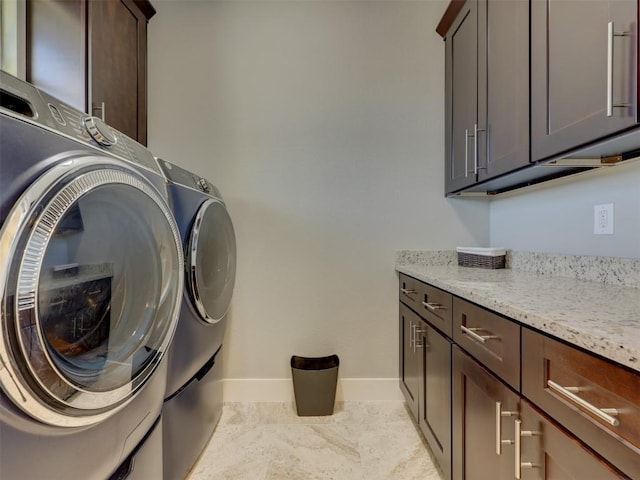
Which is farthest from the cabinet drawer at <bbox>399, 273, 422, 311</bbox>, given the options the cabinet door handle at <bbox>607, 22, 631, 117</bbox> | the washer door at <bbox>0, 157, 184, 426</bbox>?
the washer door at <bbox>0, 157, 184, 426</bbox>

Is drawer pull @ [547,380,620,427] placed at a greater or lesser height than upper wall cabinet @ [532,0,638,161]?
lesser

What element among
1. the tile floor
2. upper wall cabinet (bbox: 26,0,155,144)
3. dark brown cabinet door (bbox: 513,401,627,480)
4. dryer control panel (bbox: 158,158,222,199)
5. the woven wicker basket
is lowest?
the tile floor

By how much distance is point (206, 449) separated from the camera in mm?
1509

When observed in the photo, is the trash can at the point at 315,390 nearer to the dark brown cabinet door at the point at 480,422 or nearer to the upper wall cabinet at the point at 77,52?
the dark brown cabinet door at the point at 480,422

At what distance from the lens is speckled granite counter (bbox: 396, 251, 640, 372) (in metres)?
0.52

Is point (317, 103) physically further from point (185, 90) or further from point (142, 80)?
point (142, 80)

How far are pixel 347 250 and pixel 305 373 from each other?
80 centimetres

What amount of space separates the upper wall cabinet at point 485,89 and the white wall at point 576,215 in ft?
1.07

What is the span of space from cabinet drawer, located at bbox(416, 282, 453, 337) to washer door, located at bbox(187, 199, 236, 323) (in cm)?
101

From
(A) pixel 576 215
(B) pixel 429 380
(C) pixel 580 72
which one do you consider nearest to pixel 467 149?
(A) pixel 576 215

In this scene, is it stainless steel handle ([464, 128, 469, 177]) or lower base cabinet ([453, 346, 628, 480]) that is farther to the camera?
stainless steel handle ([464, 128, 469, 177])

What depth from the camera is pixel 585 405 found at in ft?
1.79

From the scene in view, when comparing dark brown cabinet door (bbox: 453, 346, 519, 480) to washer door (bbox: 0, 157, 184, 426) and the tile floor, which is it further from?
washer door (bbox: 0, 157, 184, 426)

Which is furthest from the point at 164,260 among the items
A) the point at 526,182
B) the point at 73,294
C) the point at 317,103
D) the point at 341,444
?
the point at 526,182
